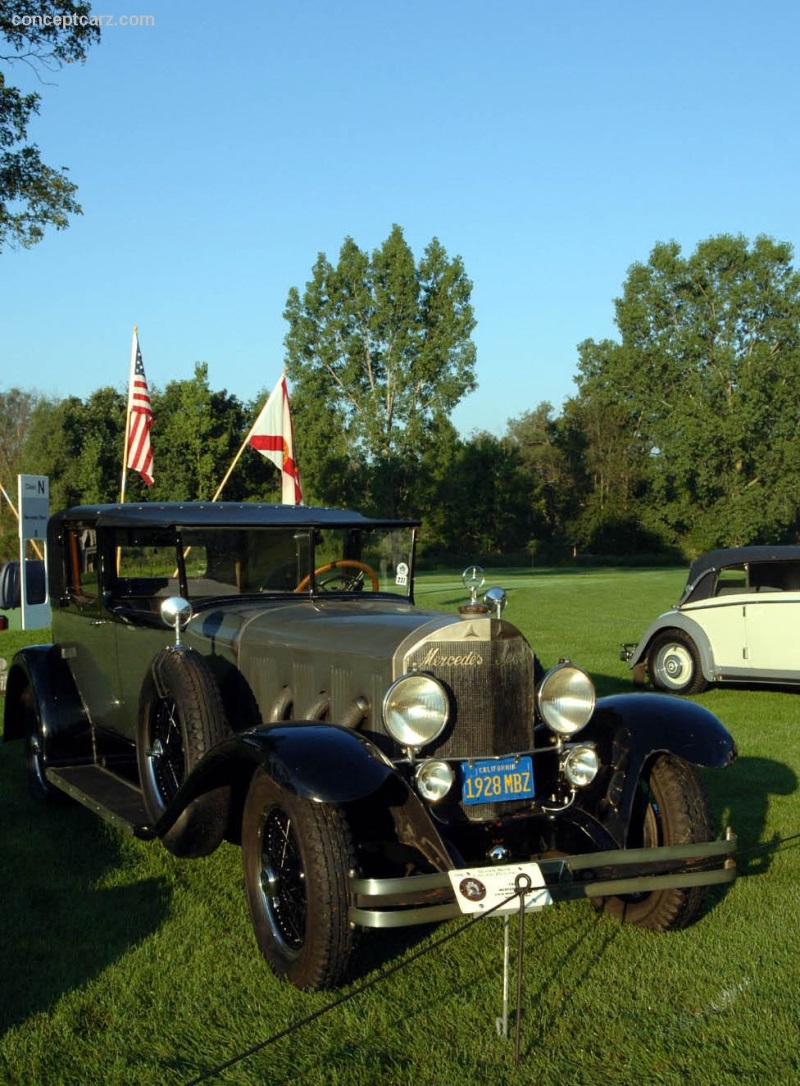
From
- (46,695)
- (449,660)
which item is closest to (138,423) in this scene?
(46,695)

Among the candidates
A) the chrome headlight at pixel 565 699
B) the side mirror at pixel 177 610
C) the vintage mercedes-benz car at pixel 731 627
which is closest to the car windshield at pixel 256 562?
the side mirror at pixel 177 610

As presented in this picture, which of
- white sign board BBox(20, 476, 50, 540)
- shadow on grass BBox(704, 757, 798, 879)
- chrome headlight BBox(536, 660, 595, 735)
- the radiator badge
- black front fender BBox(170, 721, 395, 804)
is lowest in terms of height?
shadow on grass BBox(704, 757, 798, 879)

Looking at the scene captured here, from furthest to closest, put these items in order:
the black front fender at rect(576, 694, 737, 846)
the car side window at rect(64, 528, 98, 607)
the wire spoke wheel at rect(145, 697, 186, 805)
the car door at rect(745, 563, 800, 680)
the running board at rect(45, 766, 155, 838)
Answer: the car door at rect(745, 563, 800, 680), the car side window at rect(64, 528, 98, 607), the wire spoke wheel at rect(145, 697, 186, 805), the running board at rect(45, 766, 155, 838), the black front fender at rect(576, 694, 737, 846)

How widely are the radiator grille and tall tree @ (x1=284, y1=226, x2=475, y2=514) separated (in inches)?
1586

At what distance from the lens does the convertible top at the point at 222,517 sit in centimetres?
588

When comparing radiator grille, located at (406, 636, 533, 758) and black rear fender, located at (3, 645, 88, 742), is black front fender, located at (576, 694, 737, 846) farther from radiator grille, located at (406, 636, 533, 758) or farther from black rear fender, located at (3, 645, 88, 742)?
black rear fender, located at (3, 645, 88, 742)

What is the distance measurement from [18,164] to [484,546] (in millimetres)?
38577

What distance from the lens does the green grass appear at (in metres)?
3.35

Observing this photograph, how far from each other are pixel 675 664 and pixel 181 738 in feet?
25.7

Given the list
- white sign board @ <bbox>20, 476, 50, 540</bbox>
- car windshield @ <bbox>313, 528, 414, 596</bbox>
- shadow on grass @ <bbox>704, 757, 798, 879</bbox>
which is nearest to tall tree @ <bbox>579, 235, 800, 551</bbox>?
white sign board @ <bbox>20, 476, 50, 540</bbox>

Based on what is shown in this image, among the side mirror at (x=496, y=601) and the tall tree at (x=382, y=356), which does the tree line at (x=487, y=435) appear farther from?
the side mirror at (x=496, y=601)

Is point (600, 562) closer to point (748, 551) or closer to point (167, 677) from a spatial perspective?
point (748, 551)

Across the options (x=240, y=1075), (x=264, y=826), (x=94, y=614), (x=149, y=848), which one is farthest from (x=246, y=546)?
(x=240, y=1075)

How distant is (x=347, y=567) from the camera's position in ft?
20.6
